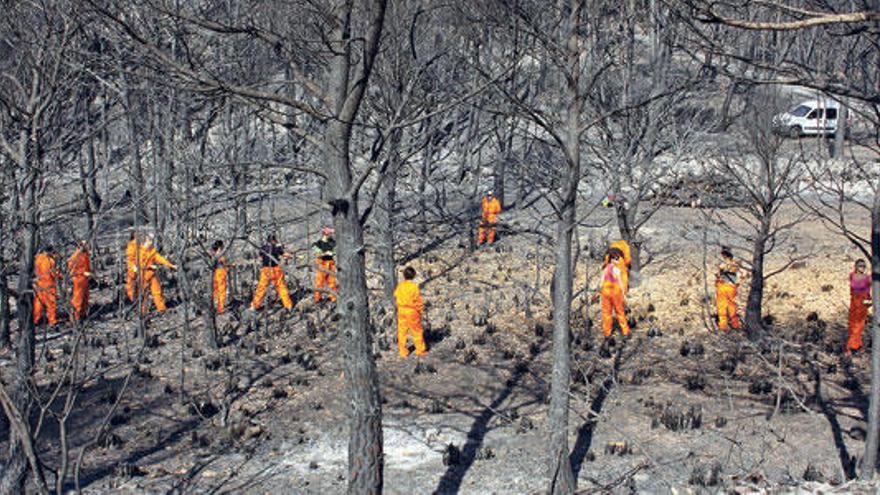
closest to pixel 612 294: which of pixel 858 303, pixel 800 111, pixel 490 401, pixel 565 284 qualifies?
pixel 490 401

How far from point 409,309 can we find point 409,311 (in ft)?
0.17

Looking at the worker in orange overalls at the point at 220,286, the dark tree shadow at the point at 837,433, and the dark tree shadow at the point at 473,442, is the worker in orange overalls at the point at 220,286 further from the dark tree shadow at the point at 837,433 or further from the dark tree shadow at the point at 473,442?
the dark tree shadow at the point at 837,433

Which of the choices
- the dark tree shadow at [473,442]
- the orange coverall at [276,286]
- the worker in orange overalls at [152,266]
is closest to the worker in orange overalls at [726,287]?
the dark tree shadow at [473,442]

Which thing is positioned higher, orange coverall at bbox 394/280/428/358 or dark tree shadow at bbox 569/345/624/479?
orange coverall at bbox 394/280/428/358

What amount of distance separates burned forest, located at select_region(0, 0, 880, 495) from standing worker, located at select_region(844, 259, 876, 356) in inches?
1.8

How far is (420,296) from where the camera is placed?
54.7 feet

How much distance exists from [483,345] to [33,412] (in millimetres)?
6951

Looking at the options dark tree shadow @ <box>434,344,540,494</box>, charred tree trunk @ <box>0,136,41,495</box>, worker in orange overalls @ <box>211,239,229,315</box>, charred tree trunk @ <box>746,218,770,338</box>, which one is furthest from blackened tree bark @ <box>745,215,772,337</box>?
charred tree trunk @ <box>0,136,41,495</box>

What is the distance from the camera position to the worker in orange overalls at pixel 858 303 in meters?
15.6

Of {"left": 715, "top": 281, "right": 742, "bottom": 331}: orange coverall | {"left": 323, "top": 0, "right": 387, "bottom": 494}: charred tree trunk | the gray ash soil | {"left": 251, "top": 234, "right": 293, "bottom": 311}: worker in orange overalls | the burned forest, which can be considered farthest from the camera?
{"left": 251, "top": 234, "right": 293, "bottom": 311}: worker in orange overalls

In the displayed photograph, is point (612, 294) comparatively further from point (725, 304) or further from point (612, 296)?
point (725, 304)

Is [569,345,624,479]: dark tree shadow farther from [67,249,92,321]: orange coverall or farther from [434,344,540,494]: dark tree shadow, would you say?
[67,249,92,321]: orange coverall

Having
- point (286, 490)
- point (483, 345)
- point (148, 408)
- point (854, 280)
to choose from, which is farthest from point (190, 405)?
point (854, 280)

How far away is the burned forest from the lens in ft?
27.1
